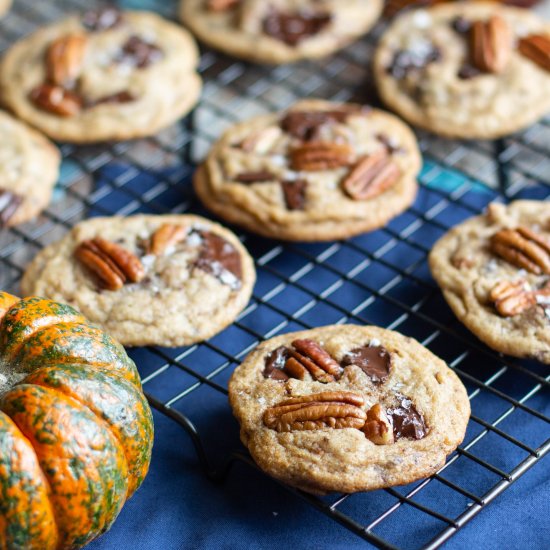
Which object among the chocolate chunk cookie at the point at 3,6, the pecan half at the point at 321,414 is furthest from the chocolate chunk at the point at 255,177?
the chocolate chunk cookie at the point at 3,6

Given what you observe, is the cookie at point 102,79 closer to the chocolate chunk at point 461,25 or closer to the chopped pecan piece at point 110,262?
the chopped pecan piece at point 110,262

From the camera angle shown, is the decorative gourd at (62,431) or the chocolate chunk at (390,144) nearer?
the decorative gourd at (62,431)

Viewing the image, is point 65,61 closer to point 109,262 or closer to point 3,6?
point 3,6

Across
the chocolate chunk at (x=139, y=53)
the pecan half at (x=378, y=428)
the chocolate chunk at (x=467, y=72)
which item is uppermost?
the chocolate chunk at (x=139, y=53)

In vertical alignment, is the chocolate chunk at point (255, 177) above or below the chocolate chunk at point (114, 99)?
below

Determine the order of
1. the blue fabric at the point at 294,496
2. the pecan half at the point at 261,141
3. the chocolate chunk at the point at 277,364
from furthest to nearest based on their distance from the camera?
the pecan half at the point at 261,141
the chocolate chunk at the point at 277,364
the blue fabric at the point at 294,496

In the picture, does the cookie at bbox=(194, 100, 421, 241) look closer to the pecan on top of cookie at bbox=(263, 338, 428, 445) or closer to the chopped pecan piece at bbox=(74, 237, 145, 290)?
the chopped pecan piece at bbox=(74, 237, 145, 290)

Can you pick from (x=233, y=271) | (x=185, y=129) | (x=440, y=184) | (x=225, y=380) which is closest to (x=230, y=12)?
(x=185, y=129)

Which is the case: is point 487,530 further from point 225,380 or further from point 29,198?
point 29,198
